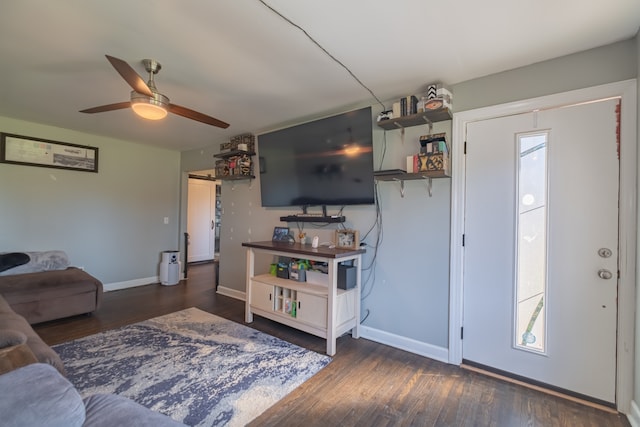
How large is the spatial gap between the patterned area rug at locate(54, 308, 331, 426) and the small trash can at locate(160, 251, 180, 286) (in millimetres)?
1865

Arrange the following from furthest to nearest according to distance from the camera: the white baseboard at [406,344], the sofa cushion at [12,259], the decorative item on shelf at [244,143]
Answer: the decorative item on shelf at [244,143] < the sofa cushion at [12,259] < the white baseboard at [406,344]

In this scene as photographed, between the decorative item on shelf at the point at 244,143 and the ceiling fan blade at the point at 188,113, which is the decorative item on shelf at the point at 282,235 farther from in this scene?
the ceiling fan blade at the point at 188,113

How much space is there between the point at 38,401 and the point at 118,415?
233mm

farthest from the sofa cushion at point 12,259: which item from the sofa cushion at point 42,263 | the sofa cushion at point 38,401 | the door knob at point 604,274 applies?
the door knob at point 604,274

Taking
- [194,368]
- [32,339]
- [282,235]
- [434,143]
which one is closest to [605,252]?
[434,143]

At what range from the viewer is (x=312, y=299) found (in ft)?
8.74

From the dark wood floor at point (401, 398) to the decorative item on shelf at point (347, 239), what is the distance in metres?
0.91

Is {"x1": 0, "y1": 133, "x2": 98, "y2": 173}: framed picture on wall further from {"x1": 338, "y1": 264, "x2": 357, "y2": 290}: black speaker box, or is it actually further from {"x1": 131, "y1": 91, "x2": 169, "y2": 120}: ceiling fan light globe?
{"x1": 338, "y1": 264, "x2": 357, "y2": 290}: black speaker box

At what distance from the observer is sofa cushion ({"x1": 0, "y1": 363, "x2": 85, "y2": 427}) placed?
0.83 meters

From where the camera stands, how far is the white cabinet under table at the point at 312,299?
8.20ft

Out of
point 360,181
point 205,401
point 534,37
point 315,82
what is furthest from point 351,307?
point 534,37

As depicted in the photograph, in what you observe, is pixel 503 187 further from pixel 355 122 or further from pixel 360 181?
pixel 355 122

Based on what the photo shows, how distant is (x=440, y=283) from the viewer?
2.45 metres

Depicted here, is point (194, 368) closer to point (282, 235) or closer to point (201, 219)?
point (282, 235)
